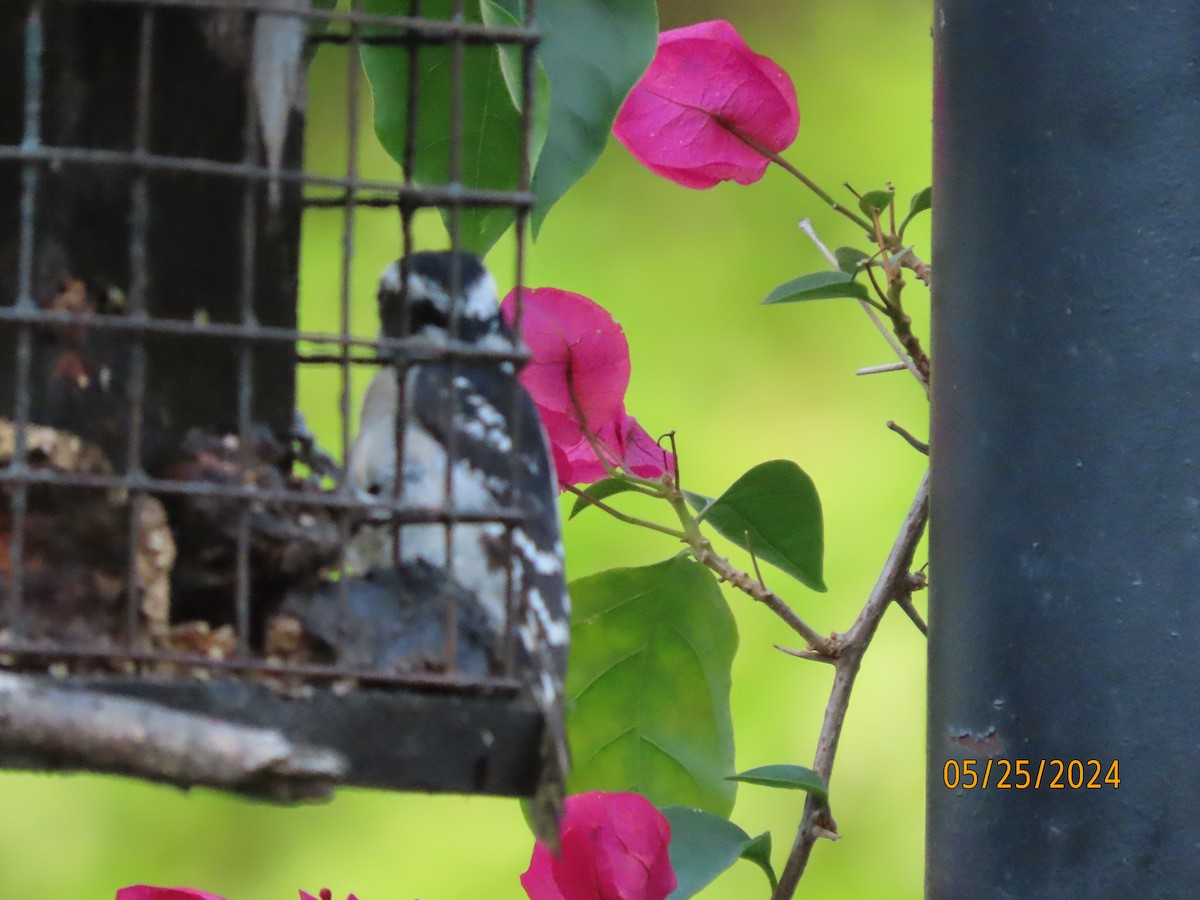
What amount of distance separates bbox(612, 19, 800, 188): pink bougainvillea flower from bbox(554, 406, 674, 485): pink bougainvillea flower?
237mm

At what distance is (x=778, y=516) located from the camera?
64.0 inches

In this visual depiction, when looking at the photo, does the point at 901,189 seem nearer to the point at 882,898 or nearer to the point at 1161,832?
the point at 882,898

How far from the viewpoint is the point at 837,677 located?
162 cm

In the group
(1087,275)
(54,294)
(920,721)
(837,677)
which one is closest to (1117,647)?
(1087,275)

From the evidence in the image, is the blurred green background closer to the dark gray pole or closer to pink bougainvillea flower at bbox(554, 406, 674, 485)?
pink bougainvillea flower at bbox(554, 406, 674, 485)

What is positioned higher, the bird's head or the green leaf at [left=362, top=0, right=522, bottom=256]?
the green leaf at [left=362, top=0, right=522, bottom=256]

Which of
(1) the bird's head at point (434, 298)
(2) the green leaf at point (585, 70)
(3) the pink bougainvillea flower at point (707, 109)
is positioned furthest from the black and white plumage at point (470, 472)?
(3) the pink bougainvillea flower at point (707, 109)

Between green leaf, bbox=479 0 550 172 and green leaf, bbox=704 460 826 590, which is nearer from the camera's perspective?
green leaf, bbox=479 0 550 172

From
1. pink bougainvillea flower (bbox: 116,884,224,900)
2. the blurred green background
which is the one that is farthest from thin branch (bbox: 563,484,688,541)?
the blurred green background

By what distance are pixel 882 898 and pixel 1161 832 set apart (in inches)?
65.6

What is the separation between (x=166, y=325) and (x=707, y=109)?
702 millimetres

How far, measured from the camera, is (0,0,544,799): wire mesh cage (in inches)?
45.1

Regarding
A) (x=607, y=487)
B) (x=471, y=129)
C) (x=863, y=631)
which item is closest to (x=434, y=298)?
(x=471, y=129)

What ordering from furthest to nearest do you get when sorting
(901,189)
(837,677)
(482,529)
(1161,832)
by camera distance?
(901,189) → (837,677) → (482,529) → (1161,832)
